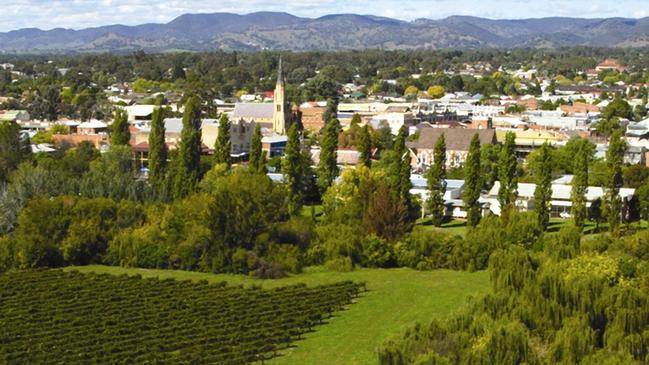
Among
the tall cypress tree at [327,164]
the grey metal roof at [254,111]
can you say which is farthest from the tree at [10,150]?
the grey metal roof at [254,111]

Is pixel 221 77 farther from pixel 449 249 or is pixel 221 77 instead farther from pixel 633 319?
pixel 633 319

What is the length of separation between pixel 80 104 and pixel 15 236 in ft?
198

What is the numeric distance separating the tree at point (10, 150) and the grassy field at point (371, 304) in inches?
613

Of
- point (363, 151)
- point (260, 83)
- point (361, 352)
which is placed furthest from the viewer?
point (260, 83)

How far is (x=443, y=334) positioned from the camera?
2036 centimetres

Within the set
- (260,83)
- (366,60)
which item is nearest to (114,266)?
(260,83)

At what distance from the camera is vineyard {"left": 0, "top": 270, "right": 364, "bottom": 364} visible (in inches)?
936

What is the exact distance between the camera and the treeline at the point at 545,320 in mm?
19125

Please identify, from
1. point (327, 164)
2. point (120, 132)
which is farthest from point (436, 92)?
Answer: point (327, 164)

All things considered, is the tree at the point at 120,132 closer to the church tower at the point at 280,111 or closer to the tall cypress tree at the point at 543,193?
the church tower at the point at 280,111

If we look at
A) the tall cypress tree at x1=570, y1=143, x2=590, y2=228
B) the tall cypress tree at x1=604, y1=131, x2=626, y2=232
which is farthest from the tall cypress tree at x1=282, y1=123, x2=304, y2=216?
the tall cypress tree at x1=604, y1=131, x2=626, y2=232

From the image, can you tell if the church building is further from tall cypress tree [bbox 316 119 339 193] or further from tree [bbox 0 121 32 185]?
tall cypress tree [bbox 316 119 339 193]

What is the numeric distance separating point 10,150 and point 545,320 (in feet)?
118

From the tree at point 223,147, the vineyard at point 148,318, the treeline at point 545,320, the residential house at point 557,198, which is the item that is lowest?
the vineyard at point 148,318
